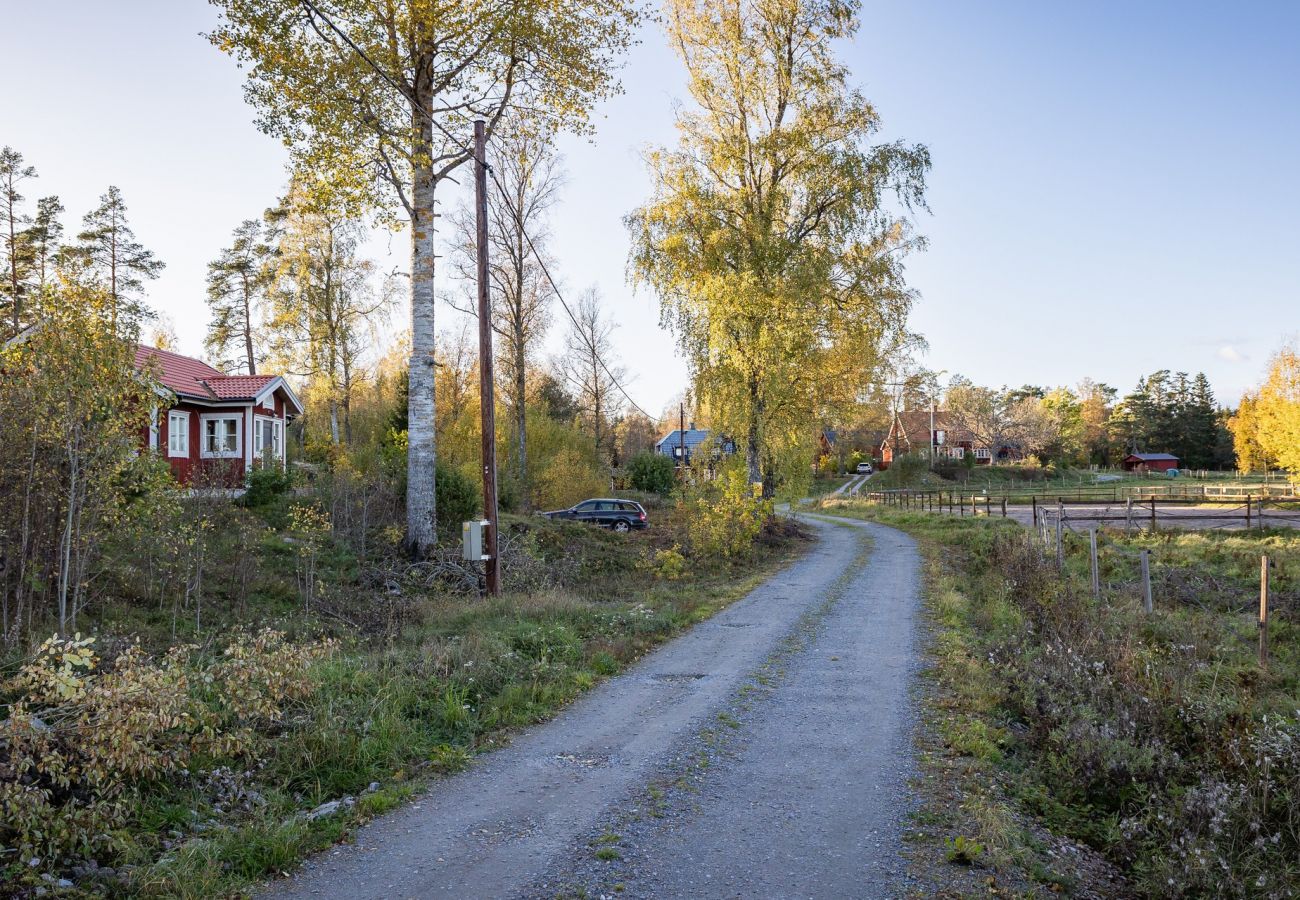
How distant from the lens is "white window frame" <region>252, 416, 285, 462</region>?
2634 centimetres

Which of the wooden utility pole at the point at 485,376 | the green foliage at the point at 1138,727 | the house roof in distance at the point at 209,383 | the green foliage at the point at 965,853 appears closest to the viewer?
the green foliage at the point at 965,853

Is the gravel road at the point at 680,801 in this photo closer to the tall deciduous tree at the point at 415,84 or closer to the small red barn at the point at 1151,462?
the tall deciduous tree at the point at 415,84

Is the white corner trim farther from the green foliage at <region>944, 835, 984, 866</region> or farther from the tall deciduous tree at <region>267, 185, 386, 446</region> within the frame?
the green foliage at <region>944, 835, 984, 866</region>

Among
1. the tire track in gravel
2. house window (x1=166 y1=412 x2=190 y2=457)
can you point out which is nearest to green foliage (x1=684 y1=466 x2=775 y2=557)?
the tire track in gravel

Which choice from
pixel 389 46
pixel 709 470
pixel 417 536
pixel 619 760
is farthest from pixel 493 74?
pixel 619 760

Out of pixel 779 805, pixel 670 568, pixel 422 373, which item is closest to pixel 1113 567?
pixel 670 568

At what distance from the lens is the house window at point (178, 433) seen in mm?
23703

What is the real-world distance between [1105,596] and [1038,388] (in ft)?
391

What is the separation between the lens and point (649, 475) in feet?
145

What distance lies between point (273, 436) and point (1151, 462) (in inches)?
3578

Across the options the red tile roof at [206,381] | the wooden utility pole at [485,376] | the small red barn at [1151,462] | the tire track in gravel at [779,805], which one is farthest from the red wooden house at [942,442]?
the tire track in gravel at [779,805]

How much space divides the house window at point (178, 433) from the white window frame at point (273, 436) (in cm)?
200

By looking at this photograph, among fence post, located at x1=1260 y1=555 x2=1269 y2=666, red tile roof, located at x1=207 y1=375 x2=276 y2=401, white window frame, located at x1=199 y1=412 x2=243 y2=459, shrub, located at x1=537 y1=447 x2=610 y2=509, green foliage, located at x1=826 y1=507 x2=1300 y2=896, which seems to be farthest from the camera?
shrub, located at x1=537 y1=447 x2=610 y2=509

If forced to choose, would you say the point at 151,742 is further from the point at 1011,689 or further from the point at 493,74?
the point at 493,74
